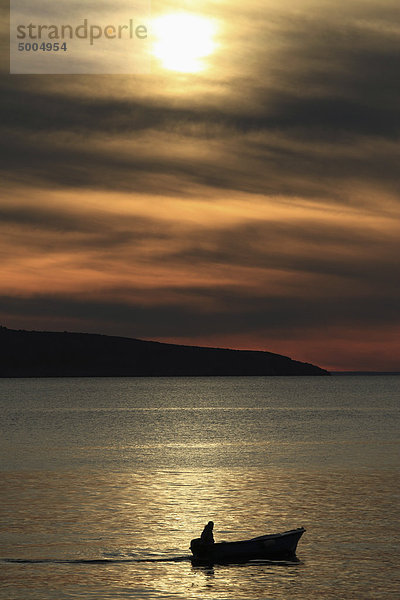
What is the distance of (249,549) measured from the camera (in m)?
49.2

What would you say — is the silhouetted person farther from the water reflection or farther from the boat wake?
the boat wake

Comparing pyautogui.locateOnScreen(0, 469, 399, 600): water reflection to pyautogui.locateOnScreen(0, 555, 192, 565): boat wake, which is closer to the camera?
pyautogui.locateOnScreen(0, 469, 399, 600): water reflection

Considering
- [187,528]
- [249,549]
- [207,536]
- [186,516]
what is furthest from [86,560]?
[186,516]

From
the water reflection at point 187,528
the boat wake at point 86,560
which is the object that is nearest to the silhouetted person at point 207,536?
the water reflection at point 187,528

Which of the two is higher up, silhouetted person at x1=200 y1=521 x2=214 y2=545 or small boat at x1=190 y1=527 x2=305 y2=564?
silhouetted person at x1=200 y1=521 x2=214 y2=545

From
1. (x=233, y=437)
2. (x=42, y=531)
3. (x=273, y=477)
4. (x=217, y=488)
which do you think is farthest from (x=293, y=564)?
(x=233, y=437)

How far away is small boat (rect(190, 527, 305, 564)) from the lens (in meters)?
48.8

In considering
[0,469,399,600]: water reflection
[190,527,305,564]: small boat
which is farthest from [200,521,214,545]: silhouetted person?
[0,469,399,600]: water reflection

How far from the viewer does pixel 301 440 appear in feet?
452

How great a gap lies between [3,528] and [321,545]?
19.7 metres

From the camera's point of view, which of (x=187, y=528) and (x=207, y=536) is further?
(x=187, y=528)

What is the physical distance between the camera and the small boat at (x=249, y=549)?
48812mm

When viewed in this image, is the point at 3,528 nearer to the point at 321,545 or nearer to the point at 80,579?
the point at 80,579

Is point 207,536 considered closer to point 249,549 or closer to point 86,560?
point 249,549
